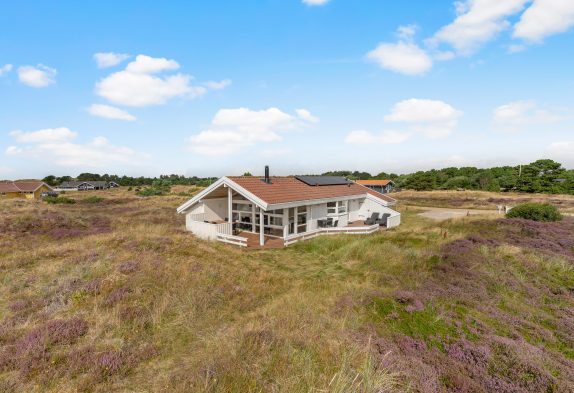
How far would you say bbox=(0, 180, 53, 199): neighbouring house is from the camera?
2611 inches

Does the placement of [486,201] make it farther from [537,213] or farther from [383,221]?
[383,221]

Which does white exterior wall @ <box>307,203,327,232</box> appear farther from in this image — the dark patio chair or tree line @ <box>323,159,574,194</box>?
tree line @ <box>323,159,574,194</box>

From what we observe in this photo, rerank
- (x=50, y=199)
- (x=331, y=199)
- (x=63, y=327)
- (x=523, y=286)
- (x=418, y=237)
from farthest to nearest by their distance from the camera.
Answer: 1. (x=50, y=199)
2. (x=331, y=199)
3. (x=418, y=237)
4. (x=523, y=286)
5. (x=63, y=327)

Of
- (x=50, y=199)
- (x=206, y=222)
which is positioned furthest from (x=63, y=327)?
(x=50, y=199)

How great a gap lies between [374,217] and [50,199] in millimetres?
56903

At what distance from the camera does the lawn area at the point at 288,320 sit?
4.82 metres

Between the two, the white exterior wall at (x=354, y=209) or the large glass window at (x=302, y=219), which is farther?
the white exterior wall at (x=354, y=209)

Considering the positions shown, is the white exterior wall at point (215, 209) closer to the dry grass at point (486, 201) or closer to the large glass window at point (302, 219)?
the large glass window at point (302, 219)

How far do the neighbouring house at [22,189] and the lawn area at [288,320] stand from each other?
250 ft

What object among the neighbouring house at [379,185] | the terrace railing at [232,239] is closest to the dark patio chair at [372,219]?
the terrace railing at [232,239]

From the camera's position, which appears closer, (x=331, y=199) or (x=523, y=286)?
(x=523, y=286)

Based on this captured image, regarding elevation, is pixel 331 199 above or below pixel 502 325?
above

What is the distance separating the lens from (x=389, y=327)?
22.6ft

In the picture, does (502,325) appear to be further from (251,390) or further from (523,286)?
(251,390)
